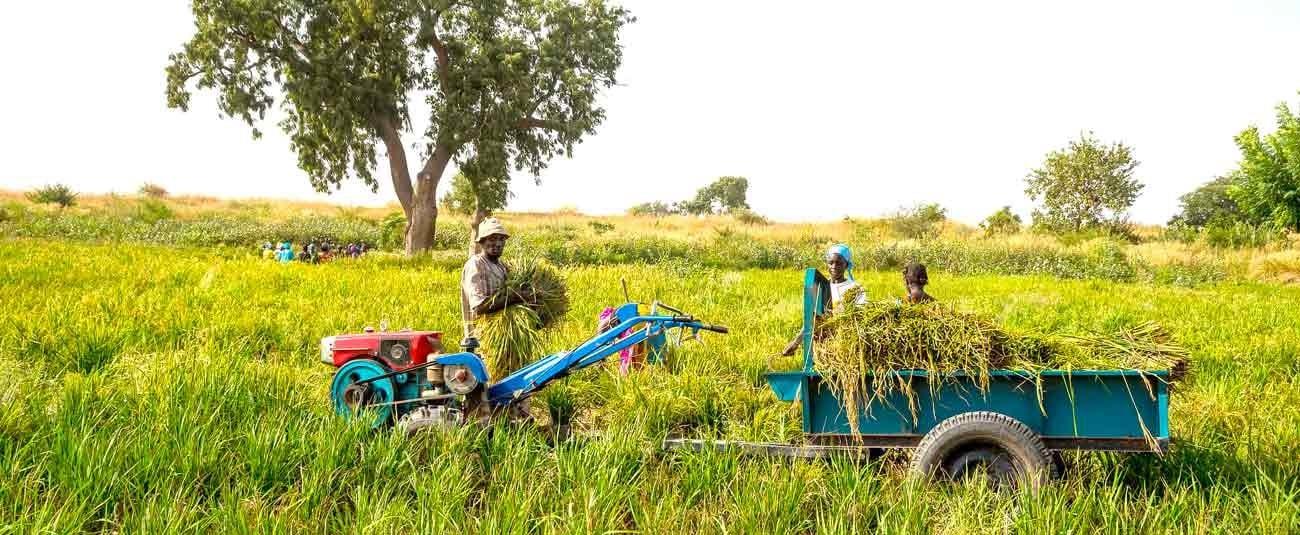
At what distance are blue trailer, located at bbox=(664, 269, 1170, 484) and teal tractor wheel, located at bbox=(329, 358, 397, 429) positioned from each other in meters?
2.63

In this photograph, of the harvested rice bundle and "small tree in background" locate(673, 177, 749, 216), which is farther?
"small tree in background" locate(673, 177, 749, 216)

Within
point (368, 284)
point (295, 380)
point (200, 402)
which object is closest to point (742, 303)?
point (368, 284)

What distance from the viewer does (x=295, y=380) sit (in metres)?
5.95

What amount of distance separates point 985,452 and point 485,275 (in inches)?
141

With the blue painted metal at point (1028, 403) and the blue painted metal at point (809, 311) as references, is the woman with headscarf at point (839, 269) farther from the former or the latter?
the blue painted metal at point (1028, 403)

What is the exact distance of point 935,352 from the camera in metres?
3.98

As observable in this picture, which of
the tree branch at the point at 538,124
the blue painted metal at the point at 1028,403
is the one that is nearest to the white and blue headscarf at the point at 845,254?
the blue painted metal at the point at 1028,403

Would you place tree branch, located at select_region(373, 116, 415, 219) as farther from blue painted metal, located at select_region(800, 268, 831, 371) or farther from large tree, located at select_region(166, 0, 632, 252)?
blue painted metal, located at select_region(800, 268, 831, 371)

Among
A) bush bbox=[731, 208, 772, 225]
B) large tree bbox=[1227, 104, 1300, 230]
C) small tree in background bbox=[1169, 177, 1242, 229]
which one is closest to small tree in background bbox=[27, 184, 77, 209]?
bush bbox=[731, 208, 772, 225]

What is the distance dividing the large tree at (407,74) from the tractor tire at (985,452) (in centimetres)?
2135

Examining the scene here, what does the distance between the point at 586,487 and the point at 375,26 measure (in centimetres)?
2309

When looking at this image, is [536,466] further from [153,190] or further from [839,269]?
[153,190]

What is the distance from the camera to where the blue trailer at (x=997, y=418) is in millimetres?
3770

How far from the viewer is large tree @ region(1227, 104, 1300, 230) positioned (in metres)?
33.0
